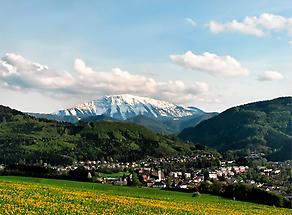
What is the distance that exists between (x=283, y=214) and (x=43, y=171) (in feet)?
240

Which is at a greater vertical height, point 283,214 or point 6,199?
point 6,199

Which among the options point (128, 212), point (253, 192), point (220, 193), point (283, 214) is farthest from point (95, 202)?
point (220, 193)

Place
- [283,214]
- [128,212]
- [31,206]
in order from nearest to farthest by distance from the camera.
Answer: [31,206] < [128,212] < [283,214]

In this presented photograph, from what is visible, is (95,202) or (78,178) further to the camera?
(78,178)

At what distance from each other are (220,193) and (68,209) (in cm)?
6857

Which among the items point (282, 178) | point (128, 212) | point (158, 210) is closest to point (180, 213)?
point (158, 210)

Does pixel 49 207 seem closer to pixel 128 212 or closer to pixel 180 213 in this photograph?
pixel 128 212

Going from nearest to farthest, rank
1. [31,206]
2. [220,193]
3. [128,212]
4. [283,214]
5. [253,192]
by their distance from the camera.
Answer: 1. [31,206]
2. [128,212]
3. [283,214]
4. [253,192]
5. [220,193]

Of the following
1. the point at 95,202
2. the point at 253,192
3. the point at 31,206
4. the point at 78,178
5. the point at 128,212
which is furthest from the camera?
the point at 78,178

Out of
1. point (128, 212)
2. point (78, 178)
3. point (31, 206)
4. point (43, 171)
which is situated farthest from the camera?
point (43, 171)

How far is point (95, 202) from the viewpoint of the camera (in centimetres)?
2931

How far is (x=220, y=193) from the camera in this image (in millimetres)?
87812

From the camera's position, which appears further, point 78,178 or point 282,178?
point 282,178

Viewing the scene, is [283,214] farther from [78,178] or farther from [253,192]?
[78,178]
